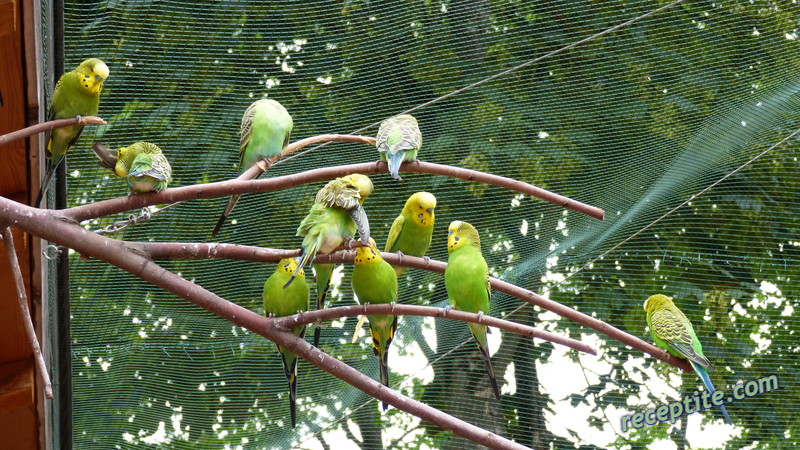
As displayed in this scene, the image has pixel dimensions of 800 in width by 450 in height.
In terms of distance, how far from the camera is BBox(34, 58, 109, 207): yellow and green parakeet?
236cm

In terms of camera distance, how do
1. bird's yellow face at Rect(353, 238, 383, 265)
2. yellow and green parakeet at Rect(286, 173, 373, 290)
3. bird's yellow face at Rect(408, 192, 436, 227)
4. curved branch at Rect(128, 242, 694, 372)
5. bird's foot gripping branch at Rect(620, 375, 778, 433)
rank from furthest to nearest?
bird's foot gripping branch at Rect(620, 375, 778, 433), bird's yellow face at Rect(408, 192, 436, 227), bird's yellow face at Rect(353, 238, 383, 265), yellow and green parakeet at Rect(286, 173, 373, 290), curved branch at Rect(128, 242, 694, 372)

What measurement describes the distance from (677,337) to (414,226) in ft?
3.17

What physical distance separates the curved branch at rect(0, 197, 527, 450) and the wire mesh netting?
4.23ft

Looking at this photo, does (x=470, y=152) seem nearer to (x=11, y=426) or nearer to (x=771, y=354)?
(x=771, y=354)

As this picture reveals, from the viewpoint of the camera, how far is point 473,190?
153 inches

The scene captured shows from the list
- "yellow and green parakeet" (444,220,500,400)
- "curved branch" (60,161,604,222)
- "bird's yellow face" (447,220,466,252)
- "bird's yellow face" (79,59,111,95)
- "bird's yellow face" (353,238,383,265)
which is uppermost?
"bird's yellow face" (79,59,111,95)

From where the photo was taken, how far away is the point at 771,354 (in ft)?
12.2

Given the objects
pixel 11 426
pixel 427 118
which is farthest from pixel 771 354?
pixel 11 426

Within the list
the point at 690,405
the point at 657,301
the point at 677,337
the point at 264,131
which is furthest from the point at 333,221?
the point at 690,405

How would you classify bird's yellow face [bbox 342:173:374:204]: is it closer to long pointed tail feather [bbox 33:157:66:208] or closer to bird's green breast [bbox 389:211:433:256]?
bird's green breast [bbox 389:211:433:256]

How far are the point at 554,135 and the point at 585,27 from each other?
1.56 ft

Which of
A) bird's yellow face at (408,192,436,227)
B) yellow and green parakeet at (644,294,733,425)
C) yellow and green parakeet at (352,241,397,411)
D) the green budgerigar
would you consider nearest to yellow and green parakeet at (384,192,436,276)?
bird's yellow face at (408,192,436,227)

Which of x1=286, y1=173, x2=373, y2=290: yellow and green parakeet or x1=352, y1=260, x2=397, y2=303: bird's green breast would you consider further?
x1=352, y1=260, x2=397, y2=303: bird's green breast

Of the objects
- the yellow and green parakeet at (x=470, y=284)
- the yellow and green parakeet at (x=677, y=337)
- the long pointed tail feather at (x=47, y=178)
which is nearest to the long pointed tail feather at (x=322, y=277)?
the yellow and green parakeet at (x=470, y=284)
